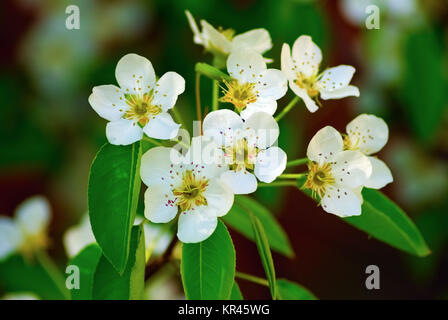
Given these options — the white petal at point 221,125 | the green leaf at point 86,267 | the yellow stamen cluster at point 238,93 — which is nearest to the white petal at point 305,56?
the yellow stamen cluster at point 238,93

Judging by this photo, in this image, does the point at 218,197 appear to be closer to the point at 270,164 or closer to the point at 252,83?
the point at 270,164

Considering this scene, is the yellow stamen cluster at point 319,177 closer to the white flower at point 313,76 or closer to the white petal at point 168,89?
the white flower at point 313,76

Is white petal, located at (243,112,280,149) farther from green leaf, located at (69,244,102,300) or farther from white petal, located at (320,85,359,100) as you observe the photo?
green leaf, located at (69,244,102,300)

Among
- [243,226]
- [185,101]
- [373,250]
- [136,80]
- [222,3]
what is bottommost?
[373,250]

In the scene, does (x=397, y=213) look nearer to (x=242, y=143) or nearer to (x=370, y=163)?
(x=370, y=163)

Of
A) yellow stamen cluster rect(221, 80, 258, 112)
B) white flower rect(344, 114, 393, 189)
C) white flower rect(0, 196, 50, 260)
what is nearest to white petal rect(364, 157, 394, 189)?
white flower rect(344, 114, 393, 189)

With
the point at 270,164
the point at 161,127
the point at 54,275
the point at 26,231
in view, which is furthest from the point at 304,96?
the point at 26,231
